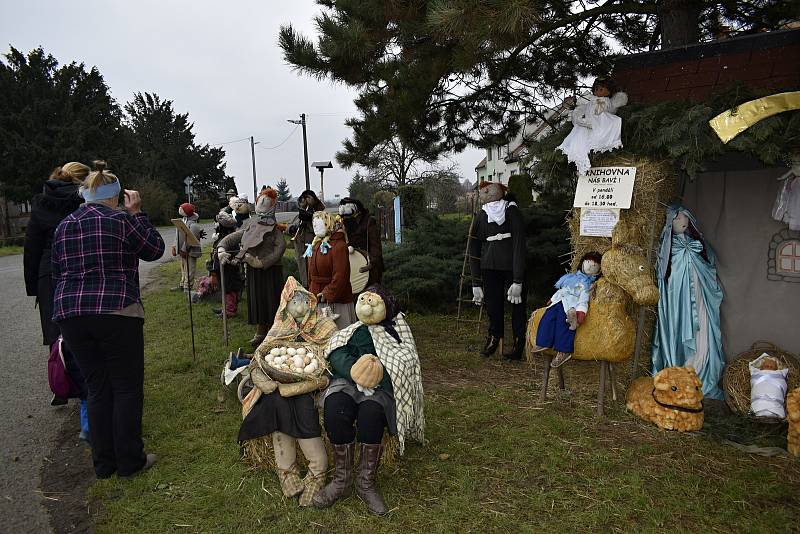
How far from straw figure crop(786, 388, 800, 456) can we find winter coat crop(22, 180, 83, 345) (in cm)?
519

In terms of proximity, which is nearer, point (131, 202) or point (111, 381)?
point (111, 381)

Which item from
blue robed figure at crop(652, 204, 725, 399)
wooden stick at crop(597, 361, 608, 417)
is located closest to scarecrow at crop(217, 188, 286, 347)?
wooden stick at crop(597, 361, 608, 417)

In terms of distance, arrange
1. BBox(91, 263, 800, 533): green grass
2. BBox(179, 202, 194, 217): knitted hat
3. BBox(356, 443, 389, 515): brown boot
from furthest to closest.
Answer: BBox(179, 202, 194, 217): knitted hat < BBox(356, 443, 389, 515): brown boot < BBox(91, 263, 800, 533): green grass

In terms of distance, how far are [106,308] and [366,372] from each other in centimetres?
158

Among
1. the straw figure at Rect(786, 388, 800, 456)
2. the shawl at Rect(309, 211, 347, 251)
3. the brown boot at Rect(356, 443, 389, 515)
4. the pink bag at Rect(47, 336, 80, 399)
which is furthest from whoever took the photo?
the shawl at Rect(309, 211, 347, 251)

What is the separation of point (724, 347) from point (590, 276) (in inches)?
64.2

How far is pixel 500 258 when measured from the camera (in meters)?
5.84

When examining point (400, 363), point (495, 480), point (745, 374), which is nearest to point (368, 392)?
point (400, 363)

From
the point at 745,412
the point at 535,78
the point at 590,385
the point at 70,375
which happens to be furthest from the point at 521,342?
the point at 70,375

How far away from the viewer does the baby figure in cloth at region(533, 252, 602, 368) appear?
4.33 m

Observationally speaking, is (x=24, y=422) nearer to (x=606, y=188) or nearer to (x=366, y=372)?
(x=366, y=372)

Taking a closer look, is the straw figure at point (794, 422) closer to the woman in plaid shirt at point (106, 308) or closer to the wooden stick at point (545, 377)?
the wooden stick at point (545, 377)

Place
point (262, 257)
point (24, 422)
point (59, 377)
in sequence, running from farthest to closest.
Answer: point (262, 257) → point (24, 422) → point (59, 377)

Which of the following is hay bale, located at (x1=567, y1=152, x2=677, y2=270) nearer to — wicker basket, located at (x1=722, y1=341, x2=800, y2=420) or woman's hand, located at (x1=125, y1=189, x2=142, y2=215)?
wicker basket, located at (x1=722, y1=341, x2=800, y2=420)
